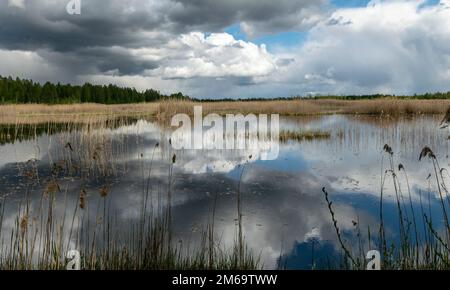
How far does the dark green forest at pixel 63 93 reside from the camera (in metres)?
53.0

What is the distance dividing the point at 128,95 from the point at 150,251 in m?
74.4

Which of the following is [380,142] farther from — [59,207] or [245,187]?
[59,207]

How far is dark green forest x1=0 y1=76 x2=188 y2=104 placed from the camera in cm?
5299

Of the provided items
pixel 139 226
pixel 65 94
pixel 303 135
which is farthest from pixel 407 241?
pixel 65 94

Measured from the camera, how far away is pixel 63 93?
64000mm

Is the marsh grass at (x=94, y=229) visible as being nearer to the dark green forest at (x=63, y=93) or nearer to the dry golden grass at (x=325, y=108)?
the dry golden grass at (x=325, y=108)

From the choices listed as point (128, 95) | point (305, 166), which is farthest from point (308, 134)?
point (128, 95)

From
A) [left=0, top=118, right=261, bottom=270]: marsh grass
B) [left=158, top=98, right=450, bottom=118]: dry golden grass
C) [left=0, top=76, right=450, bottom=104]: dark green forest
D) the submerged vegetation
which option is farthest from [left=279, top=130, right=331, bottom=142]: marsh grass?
[left=0, top=76, right=450, bottom=104]: dark green forest

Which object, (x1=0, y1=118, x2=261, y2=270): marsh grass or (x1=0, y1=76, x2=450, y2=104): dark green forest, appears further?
(x1=0, y1=76, x2=450, y2=104): dark green forest

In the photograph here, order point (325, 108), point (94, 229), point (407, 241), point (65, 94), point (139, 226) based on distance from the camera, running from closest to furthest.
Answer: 1. point (94, 229)
2. point (407, 241)
3. point (139, 226)
4. point (325, 108)
5. point (65, 94)

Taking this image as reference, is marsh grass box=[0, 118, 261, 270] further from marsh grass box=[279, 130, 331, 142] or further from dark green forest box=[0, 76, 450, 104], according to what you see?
dark green forest box=[0, 76, 450, 104]

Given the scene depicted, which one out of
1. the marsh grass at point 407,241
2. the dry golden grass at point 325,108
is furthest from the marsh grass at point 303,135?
the dry golden grass at point 325,108

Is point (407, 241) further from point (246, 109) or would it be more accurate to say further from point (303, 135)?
point (246, 109)

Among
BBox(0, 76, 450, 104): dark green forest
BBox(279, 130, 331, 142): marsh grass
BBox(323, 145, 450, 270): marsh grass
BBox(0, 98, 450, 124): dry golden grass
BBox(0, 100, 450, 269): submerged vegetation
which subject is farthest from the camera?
BBox(0, 76, 450, 104): dark green forest
